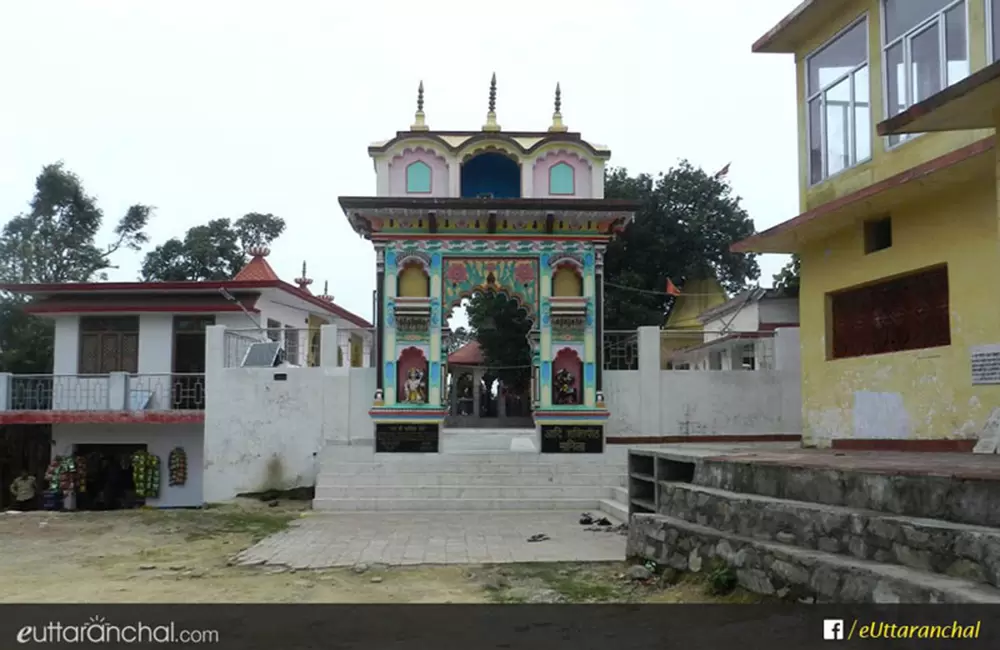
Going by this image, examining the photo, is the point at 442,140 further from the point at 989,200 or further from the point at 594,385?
the point at 989,200

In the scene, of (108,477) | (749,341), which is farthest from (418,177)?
(108,477)

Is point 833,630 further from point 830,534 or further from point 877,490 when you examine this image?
point 877,490

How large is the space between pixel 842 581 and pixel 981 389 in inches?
181

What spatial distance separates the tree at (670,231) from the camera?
2802cm

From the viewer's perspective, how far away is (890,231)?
32.1 feet

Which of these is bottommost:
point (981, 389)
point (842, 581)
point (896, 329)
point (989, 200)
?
point (842, 581)

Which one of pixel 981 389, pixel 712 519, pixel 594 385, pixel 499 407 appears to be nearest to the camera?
pixel 712 519

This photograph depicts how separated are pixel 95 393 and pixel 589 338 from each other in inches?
413

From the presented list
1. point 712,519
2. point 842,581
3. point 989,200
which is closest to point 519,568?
point 712,519

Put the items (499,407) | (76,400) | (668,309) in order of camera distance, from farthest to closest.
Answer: (499,407)
(668,309)
(76,400)

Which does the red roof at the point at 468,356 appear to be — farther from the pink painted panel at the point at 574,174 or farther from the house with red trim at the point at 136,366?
the pink painted panel at the point at 574,174

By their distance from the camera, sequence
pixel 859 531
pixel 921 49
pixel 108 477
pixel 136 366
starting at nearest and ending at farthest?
pixel 859 531 → pixel 921 49 → pixel 108 477 → pixel 136 366

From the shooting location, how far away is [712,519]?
6.73 metres

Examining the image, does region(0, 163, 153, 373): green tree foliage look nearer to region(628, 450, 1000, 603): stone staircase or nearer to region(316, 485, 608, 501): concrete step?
region(316, 485, 608, 501): concrete step
